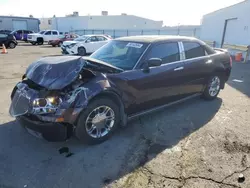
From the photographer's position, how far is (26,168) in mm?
2889

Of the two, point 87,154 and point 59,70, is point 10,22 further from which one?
point 87,154

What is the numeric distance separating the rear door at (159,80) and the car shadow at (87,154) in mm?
479

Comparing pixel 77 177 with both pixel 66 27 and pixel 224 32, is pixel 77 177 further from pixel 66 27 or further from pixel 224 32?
pixel 66 27

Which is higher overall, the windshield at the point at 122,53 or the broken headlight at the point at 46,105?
the windshield at the point at 122,53

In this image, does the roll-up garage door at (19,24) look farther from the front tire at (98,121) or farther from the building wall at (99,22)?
the front tire at (98,121)

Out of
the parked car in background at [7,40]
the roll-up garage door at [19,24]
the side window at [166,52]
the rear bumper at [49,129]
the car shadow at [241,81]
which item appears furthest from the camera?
the roll-up garage door at [19,24]

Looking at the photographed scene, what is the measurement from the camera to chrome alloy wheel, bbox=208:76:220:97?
5.40 meters

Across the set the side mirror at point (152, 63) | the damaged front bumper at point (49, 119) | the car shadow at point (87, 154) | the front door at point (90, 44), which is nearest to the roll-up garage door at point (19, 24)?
the front door at point (90, 44)

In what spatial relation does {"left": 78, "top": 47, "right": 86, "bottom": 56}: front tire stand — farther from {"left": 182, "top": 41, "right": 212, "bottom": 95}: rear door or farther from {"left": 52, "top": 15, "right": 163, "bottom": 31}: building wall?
{"left": 52, "top": 15, "right": 163, "bottom": 31}: building wall

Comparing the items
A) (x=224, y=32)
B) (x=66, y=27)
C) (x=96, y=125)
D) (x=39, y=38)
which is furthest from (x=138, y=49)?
(x=66, y=27)

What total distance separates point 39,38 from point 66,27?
71.3 feet

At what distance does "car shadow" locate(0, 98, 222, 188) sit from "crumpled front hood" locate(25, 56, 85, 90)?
1059 millimetres

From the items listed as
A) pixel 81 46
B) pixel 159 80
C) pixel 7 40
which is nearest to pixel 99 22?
pixel 7 40

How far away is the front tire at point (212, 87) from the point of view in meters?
5.32
